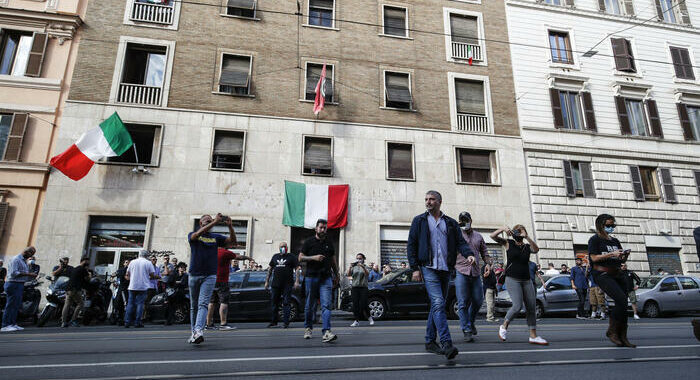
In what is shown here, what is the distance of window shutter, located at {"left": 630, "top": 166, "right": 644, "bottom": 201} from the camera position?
19514mm

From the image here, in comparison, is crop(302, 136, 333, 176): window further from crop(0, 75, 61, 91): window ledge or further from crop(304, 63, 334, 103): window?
crop(0, 75, 61, 91): window ledge

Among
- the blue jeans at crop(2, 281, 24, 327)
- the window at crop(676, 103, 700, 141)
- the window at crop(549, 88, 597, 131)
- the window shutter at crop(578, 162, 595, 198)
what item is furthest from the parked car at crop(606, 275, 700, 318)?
the blue jeans at crop(2, 281, 24, 327)

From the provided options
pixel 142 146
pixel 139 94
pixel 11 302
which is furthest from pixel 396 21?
pixel 11 302

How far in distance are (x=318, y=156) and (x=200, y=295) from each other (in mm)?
11693

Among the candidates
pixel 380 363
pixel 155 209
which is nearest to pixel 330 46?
pixel 155 209

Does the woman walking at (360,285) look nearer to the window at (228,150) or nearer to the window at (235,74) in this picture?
the window at (228,150)

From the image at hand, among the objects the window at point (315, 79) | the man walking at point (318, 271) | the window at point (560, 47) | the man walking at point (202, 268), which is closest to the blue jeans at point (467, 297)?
the man walking at point (318, 271)

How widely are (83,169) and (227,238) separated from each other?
1098 cm

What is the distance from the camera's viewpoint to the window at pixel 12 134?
14828 millimetres

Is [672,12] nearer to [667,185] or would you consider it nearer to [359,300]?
[667,185]

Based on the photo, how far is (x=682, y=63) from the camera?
72.9 ft

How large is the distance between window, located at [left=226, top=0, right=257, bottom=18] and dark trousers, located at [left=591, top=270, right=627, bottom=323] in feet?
57.6

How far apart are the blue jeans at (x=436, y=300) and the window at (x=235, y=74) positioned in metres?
14.6

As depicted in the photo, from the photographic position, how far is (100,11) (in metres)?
16.9
